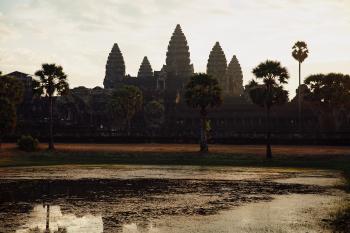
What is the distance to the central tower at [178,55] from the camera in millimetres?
165875

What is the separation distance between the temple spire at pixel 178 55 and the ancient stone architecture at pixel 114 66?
19.1 meters

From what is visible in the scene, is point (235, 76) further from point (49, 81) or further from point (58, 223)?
point (58, 223)

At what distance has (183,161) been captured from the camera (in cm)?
5750

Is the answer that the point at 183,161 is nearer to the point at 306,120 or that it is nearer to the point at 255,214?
the point at 255,214

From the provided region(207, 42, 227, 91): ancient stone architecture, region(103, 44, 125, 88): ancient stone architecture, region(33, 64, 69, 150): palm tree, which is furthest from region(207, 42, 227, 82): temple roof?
region(33, 64, 69, 150): palm tree

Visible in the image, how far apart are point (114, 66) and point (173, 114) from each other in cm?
7060

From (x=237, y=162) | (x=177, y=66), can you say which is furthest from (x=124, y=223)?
(x=177, y=66)

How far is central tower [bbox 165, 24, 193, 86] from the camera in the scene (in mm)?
165875

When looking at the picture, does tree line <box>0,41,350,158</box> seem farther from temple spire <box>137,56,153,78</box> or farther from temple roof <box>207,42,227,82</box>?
temple spire <box>137,56,153,78</box>

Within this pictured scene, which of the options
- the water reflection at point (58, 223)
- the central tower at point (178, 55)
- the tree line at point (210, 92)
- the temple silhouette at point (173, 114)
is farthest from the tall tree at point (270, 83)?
the central tower at point (178, 55)

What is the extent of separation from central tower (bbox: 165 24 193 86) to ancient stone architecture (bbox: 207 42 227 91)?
7.33 meters

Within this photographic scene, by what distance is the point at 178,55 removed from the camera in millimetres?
166500

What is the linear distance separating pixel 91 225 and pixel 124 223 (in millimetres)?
1270

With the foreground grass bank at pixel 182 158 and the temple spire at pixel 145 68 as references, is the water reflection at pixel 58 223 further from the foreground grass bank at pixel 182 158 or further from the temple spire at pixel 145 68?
the temple spire at pixel 145 68
